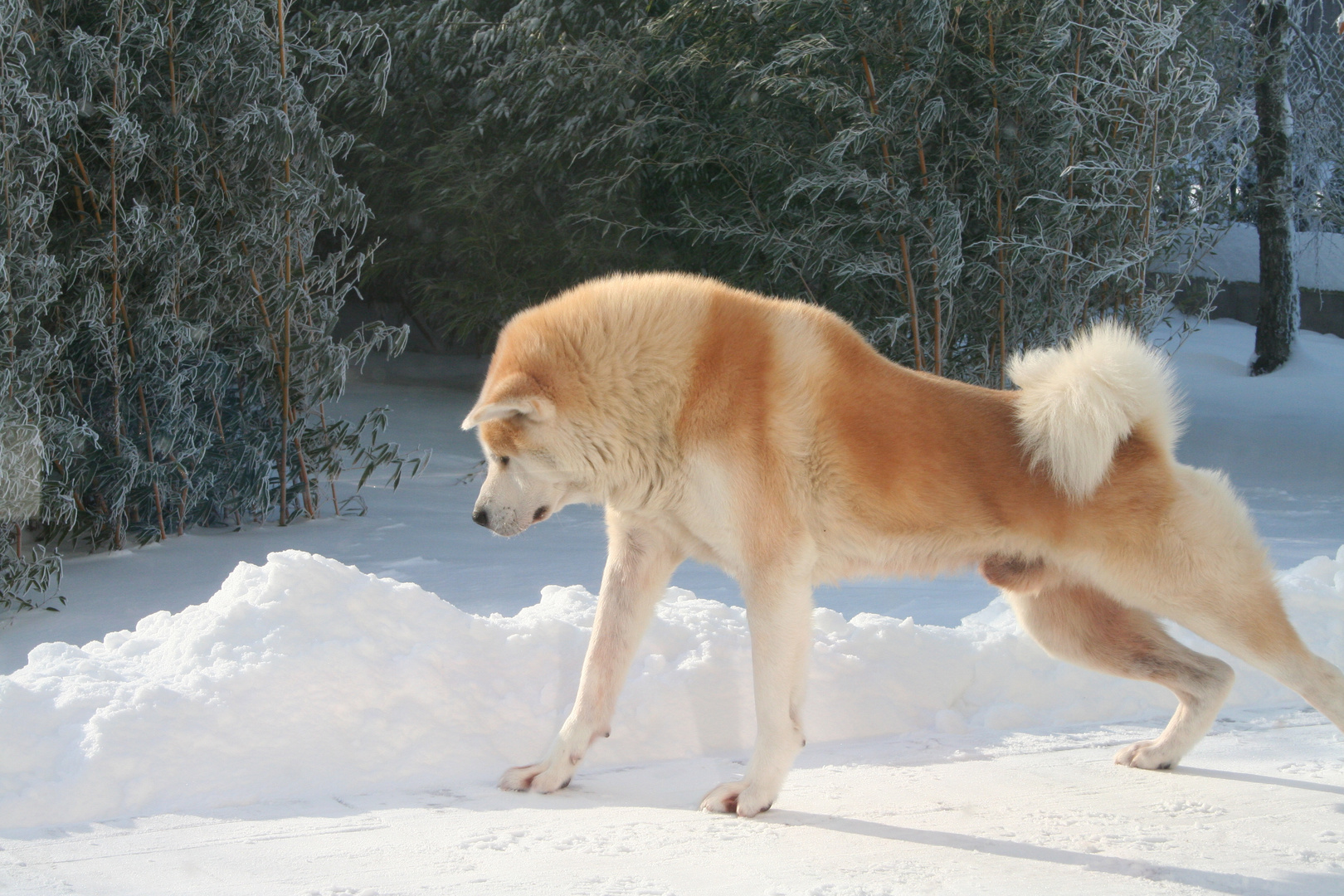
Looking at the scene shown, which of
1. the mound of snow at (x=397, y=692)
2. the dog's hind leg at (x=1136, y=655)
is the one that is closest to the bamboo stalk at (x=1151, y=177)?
the mound of snow at (x=397, y=692)

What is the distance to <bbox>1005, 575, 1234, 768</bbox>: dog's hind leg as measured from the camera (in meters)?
3.06

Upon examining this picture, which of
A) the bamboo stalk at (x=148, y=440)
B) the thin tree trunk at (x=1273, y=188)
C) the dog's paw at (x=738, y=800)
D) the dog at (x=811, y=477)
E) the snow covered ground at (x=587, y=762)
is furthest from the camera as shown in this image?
the thin tree trunk at (x=1273, y=188)

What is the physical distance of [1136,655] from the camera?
10.2 ft

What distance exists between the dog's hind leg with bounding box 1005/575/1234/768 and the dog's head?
130 cm

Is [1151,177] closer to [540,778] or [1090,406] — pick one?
[1090,406]

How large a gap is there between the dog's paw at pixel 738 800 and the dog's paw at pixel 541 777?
1.21 feet

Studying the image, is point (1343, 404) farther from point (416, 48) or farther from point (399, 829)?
point (399, 829)

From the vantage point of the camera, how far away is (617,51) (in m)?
8.68

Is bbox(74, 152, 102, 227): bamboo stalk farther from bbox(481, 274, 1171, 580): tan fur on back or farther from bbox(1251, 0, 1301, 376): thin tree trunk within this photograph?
bbox(1251, 0, 1301, 376): thin tree trunk

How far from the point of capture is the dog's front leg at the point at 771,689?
265cm

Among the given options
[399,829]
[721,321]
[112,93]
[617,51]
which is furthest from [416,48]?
[399,829]

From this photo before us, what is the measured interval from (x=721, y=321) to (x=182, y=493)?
397 centimetres

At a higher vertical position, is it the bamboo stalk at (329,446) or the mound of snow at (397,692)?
the mound of snow at (397,692)

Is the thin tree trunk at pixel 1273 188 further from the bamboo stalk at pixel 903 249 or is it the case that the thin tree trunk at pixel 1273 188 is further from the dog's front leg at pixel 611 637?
the dog's front leg at pixel 611 637
